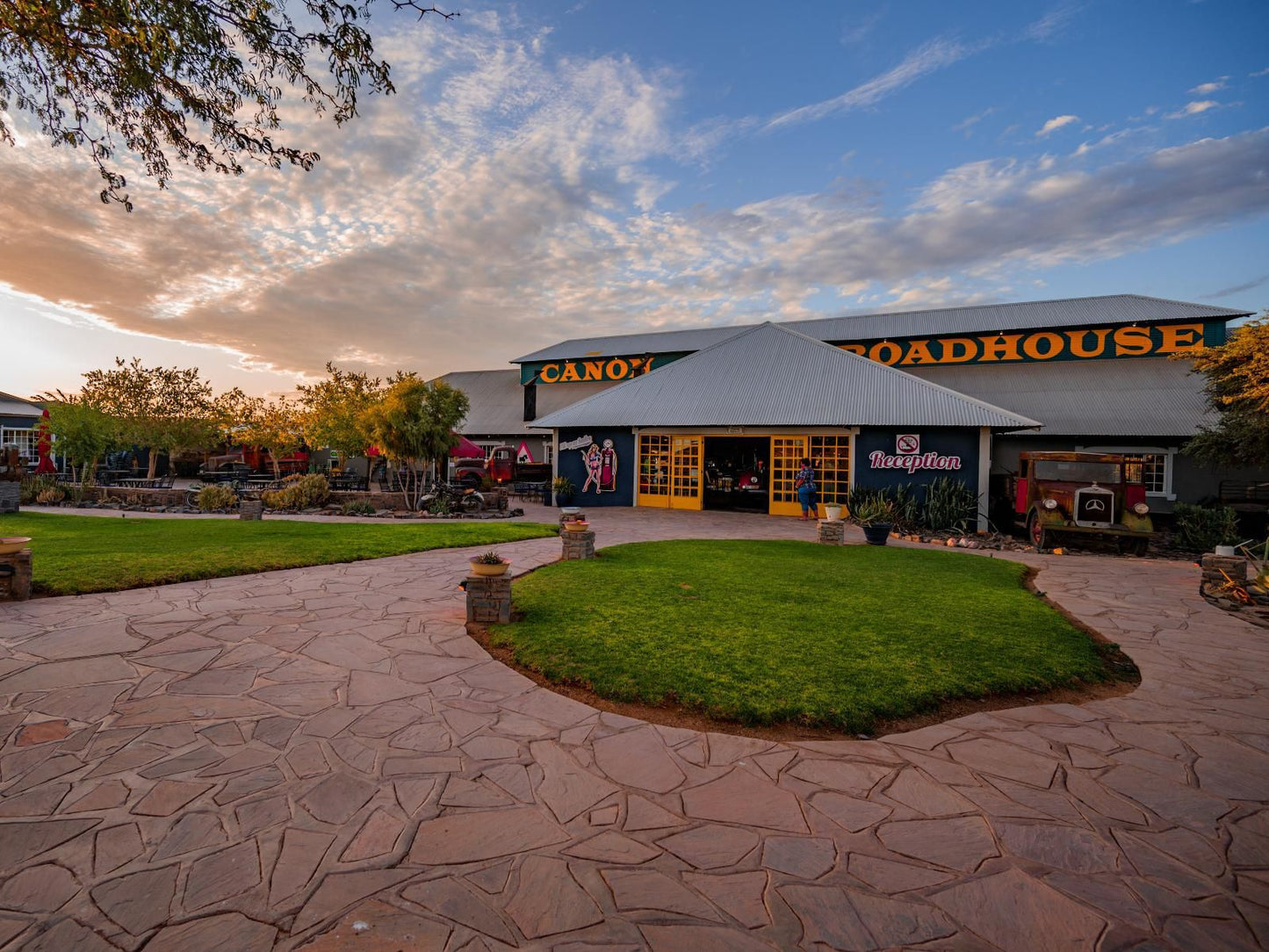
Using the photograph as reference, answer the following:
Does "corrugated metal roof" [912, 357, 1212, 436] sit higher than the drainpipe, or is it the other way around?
"corrugated metal roof" [912, 357, 1212, 436]

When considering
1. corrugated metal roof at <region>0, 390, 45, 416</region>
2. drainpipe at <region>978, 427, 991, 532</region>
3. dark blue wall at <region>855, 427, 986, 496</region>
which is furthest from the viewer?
corrugated metal roof at <region>0, 390, 45, 416</region>

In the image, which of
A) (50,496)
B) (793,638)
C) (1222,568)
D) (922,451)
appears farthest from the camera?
(50,496)

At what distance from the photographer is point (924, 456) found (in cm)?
1603

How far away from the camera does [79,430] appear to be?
1867 centimetres

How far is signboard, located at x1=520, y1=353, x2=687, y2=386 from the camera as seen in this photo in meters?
28.1

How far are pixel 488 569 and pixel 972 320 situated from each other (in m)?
23.9

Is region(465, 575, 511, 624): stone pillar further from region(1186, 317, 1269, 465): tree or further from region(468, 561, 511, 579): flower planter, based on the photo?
region(1186, 317, 1269, 465): tree

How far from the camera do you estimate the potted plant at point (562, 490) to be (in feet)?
64.8

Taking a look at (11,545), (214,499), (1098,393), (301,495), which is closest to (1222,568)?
(1098,393)

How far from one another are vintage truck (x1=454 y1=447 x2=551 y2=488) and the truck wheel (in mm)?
15599

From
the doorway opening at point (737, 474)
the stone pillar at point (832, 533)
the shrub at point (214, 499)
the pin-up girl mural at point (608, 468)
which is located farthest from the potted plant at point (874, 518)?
the shrub at point (214, 499)

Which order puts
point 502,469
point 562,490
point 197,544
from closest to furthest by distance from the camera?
point 197,544 < point 562,490 < point 502,469

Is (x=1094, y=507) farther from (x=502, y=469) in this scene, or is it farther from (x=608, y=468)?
A: (x=502, y=469)

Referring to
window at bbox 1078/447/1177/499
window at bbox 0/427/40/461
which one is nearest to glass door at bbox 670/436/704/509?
window at bbox 1078/447/1177/499
